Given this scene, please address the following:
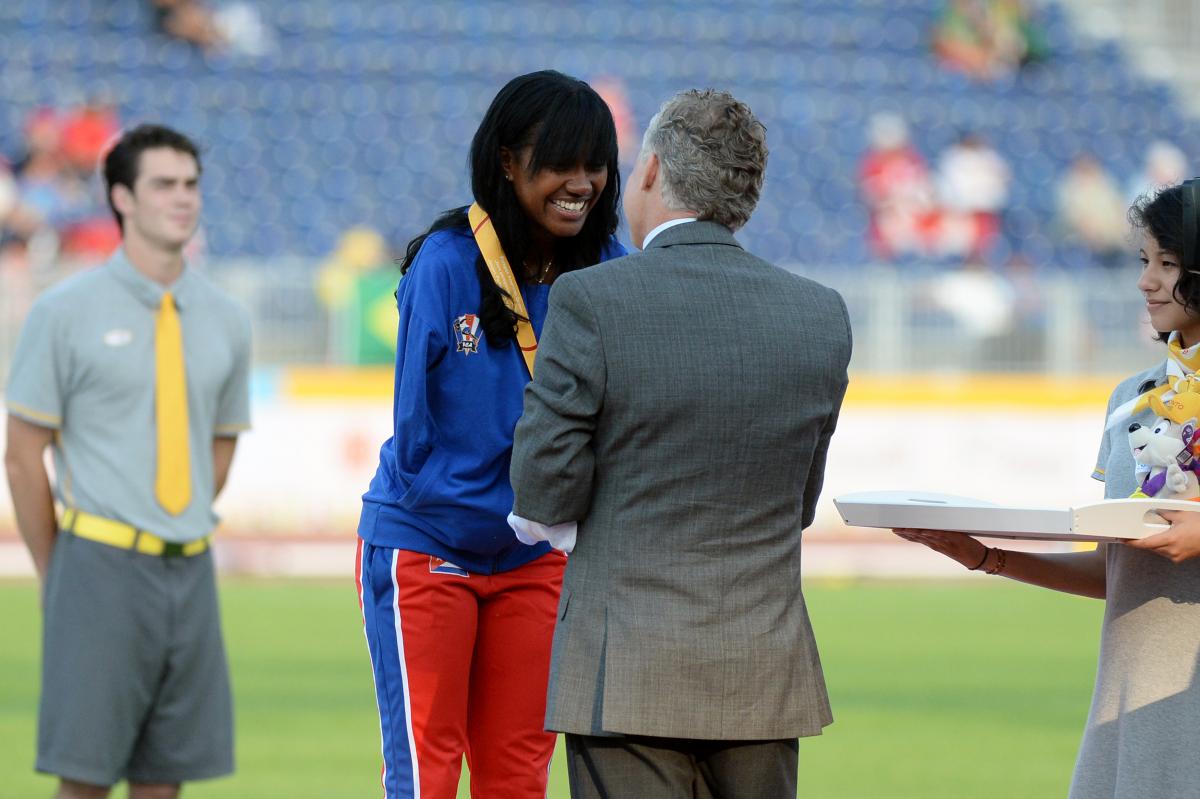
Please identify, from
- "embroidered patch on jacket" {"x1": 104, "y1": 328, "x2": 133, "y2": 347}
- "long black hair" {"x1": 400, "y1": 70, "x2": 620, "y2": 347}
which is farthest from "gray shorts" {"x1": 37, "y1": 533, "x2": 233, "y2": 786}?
"long black hair" {"x1": 400, "y1": 70, "x2": 620, "y2": 347}

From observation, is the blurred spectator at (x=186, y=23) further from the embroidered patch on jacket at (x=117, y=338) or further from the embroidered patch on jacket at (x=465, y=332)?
the embroidered patch on jacket at (x=465, y=332)

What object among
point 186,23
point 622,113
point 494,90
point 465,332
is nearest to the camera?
point 465,332

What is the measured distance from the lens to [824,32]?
70.9ft

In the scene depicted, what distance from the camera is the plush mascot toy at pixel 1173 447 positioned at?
3084mm

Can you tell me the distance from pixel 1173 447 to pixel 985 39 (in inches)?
751

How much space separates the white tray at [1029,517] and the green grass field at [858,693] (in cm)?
355

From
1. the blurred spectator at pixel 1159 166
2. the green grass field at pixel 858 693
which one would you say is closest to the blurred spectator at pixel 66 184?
the green grass field at pixel 858 693

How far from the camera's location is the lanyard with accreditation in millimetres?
3719

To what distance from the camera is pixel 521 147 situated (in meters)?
3.70

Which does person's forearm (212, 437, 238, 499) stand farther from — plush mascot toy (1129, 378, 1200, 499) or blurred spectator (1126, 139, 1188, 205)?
blurred spectator (1126, 139, 1188, 205)

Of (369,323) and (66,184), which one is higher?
(66,184)

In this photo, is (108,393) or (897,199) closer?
(108,393)

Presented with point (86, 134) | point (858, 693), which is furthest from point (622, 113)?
point (858, 693)

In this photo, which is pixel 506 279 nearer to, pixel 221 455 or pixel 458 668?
pixel 458 668
